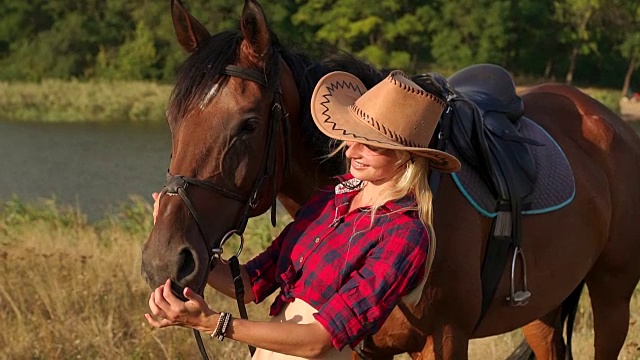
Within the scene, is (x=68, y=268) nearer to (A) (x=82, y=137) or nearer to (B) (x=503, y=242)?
(B) (x=503, y=242)

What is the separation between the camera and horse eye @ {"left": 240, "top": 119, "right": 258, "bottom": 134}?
94.3 inches

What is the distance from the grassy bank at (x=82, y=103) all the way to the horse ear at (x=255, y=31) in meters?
22.8

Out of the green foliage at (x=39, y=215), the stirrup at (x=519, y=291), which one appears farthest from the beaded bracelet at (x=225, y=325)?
the green foliage at (x=39, y=215)

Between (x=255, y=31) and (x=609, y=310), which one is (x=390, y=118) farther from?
(x=609, y=310)

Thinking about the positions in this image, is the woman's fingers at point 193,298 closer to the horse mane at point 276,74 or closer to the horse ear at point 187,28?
the horse mane at point 276,74

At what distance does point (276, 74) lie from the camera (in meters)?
2.54

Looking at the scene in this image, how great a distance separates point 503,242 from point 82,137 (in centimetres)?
1982

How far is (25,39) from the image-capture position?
44.0 m

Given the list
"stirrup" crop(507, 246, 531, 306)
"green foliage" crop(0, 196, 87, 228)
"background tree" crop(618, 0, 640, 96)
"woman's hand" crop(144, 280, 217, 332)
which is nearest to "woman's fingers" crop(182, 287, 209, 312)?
"woman's hand" crop(144, 280, 217, 332)

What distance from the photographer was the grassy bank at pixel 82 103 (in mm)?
26781

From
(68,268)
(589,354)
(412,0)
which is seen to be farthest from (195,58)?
(412,0)

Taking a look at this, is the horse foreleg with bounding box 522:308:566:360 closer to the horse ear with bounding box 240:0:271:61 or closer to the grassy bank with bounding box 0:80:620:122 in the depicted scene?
the horse ear with bounding box 240:0:271:61

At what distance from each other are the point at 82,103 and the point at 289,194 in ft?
89.5

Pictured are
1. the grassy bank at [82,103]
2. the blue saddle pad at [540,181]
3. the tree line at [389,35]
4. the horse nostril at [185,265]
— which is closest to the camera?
the horse nostril at [185,265]
